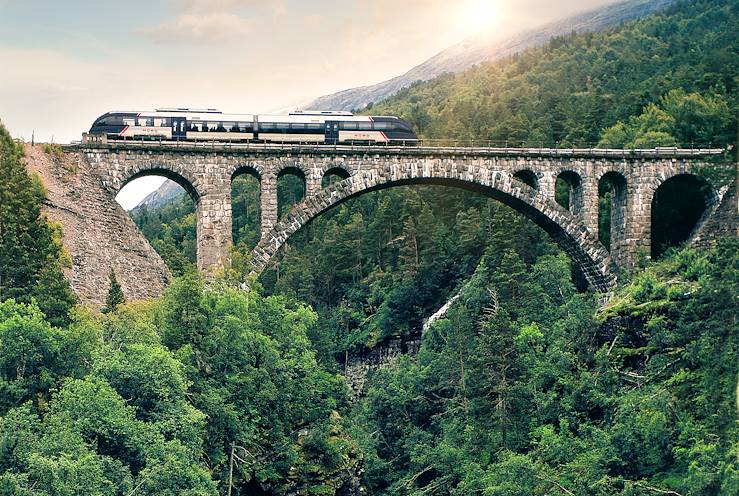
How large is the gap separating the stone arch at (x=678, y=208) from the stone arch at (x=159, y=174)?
78.8 ft

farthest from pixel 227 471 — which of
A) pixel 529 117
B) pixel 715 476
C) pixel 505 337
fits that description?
pixel 529 117

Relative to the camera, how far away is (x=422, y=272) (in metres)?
82.9

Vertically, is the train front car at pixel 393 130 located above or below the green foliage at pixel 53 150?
above

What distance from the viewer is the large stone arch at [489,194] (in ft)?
199

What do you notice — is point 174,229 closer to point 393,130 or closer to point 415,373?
point 415,373

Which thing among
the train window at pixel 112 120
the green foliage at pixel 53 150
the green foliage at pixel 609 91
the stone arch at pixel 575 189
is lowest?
the stone arch at pixel 575 189

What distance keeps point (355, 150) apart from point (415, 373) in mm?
14674

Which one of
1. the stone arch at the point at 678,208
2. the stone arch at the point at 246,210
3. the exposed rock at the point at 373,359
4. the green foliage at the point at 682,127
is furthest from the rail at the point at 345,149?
the stone arch at the point at 246,210

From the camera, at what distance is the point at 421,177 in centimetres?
6284

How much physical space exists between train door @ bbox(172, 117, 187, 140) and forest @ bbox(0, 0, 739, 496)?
6192mm

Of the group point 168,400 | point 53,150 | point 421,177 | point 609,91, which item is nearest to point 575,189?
point 421,177

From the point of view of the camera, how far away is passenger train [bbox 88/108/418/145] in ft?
197

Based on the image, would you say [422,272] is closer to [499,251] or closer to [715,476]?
[499,251]

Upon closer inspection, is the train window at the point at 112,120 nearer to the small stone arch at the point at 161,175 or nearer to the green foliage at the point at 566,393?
the small stone arch at the point at 161,175
